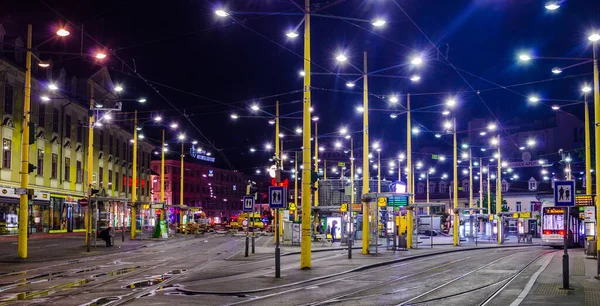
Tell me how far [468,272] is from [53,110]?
41.6 meters

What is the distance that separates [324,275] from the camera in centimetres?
1977

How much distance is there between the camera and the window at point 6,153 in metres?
43.8

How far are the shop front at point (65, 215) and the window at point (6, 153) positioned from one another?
886 centimetres

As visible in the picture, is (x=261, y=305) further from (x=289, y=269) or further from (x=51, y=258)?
(x=51, y=258)

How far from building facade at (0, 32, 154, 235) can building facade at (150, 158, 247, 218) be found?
132 ft

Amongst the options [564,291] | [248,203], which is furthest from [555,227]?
[564,291]

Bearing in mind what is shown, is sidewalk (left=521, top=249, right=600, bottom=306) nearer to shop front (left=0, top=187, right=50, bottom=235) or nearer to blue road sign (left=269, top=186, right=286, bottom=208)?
blue road sign (left=269, top=186, right=286, bottom=208)

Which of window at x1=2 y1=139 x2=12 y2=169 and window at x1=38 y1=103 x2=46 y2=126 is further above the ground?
window at x1=38 y1=103 x2=46 y2=126

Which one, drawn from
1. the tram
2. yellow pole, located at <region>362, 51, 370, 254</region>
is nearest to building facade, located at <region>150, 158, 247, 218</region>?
the tram

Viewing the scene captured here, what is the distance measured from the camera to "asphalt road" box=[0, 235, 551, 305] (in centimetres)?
1453

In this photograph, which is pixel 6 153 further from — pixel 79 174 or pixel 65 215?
pixel 79 174

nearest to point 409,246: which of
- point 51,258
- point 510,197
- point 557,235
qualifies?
point 557,235

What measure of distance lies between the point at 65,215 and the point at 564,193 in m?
50.4

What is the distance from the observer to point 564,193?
16531 millimetres
